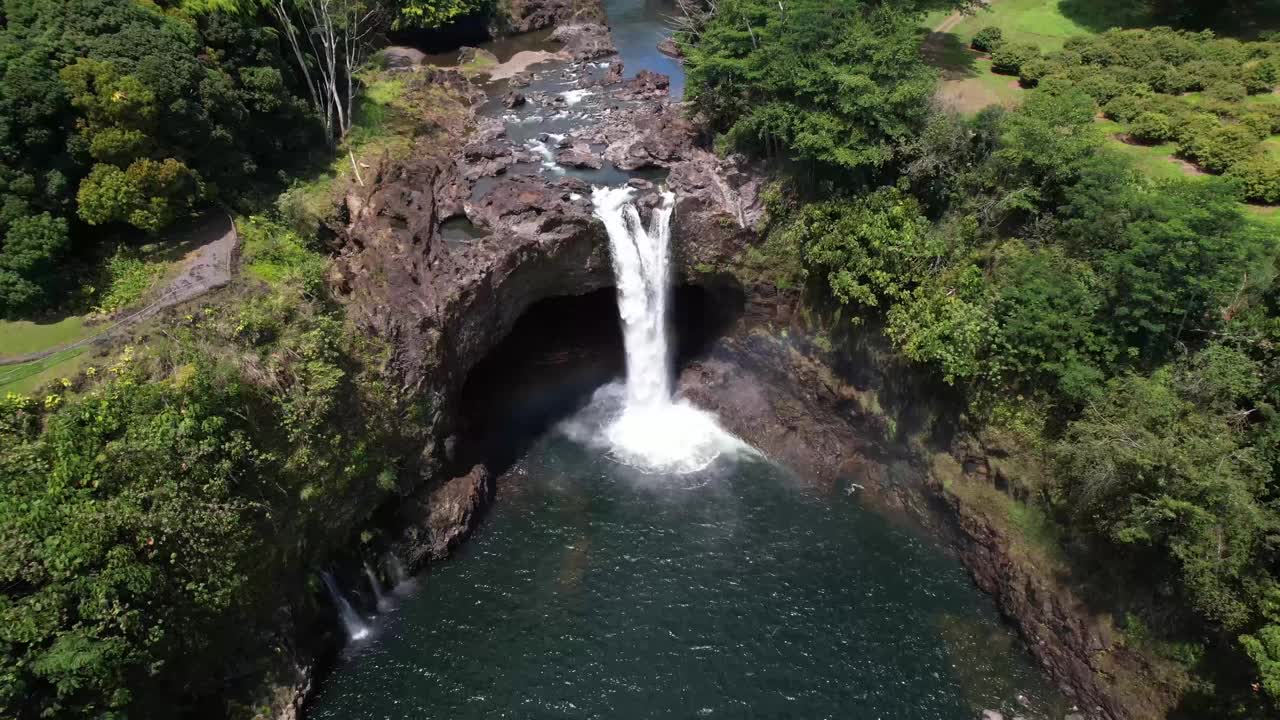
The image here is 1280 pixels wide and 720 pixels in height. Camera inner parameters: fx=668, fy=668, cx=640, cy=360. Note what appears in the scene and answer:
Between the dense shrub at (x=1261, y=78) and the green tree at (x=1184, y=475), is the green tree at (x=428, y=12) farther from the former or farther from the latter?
the green tree at (x=1184, y=475)

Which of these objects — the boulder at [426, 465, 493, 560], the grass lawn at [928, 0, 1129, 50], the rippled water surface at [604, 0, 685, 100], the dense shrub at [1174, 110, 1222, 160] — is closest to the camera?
the boulder at [426, 465, 493, 560]

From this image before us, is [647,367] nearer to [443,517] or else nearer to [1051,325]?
[443,517]

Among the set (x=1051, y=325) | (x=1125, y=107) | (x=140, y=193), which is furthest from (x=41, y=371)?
(x=1125, y=107)

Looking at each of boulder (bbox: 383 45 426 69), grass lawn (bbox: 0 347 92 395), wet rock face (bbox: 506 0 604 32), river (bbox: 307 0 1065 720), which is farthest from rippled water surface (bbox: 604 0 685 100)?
grass lawn (bbox: 0 347 92 395)

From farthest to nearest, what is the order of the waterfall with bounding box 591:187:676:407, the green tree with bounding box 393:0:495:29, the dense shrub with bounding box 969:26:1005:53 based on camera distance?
the green tree with bounding box 393:0:495:29, the dense shrub with bounding box 969:26:1005:53, the waterfall with bounding box 591:187:676:407

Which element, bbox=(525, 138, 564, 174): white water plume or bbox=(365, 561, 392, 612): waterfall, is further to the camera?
bbox=(525, 138, 564, 174): white water plume

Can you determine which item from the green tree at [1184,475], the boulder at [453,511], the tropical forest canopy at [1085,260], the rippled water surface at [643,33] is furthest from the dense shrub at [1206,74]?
the boulder at [453,511]

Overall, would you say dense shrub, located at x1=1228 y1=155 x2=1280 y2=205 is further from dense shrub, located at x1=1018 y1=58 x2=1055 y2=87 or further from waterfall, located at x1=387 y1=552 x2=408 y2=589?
waterfall, located at x1=387 y1=552 x2=408 y2=589

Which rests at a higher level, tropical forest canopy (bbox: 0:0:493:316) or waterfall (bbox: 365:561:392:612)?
tropical forest canopy (bbox: 0:0:493:316)
